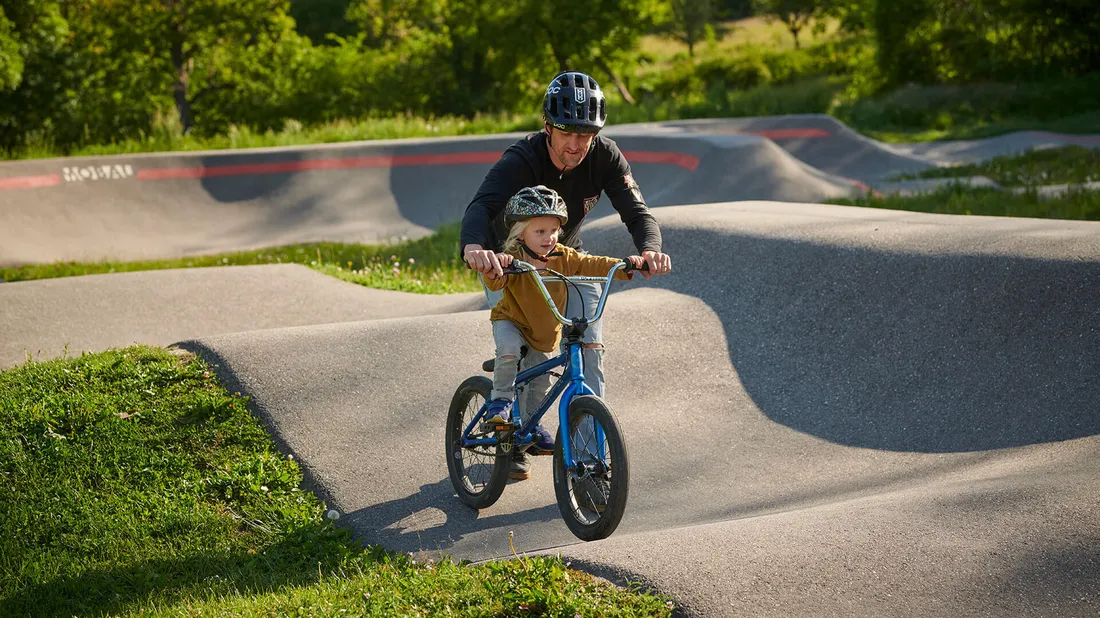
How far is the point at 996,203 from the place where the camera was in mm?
12125

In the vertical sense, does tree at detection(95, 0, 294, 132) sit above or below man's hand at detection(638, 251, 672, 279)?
above

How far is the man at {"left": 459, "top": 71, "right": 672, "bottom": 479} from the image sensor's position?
4863mm

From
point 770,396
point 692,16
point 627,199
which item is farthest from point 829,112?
point 692,16

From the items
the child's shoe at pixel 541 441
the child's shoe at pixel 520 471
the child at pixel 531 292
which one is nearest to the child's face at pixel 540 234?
the child at pixel 531 292

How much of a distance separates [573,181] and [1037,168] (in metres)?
14.3

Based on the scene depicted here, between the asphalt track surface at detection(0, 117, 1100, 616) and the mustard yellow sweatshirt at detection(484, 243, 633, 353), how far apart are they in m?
1.10

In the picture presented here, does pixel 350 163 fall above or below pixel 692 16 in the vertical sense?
below

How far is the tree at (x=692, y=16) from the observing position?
194 feet

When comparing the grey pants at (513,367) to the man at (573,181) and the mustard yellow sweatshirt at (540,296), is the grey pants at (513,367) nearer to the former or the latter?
the mustard yellow sweatshirt at (540,296)

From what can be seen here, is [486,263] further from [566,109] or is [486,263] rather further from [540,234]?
[566,109]

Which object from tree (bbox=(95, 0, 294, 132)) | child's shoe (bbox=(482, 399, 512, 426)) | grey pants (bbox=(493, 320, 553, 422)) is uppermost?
tree (bbox=(95, 0, 294, 132))

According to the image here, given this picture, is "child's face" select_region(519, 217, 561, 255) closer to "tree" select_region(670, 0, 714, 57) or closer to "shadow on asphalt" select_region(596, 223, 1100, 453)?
"shadow on asphalt" select_region(596, 223, 1100, 453)

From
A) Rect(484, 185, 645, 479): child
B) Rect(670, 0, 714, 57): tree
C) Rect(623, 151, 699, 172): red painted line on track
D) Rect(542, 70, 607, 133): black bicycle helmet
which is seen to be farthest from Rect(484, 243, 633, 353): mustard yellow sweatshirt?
Rect(670, 0, 714, 57): tree

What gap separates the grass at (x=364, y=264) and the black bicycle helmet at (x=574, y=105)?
6698 millimetres
